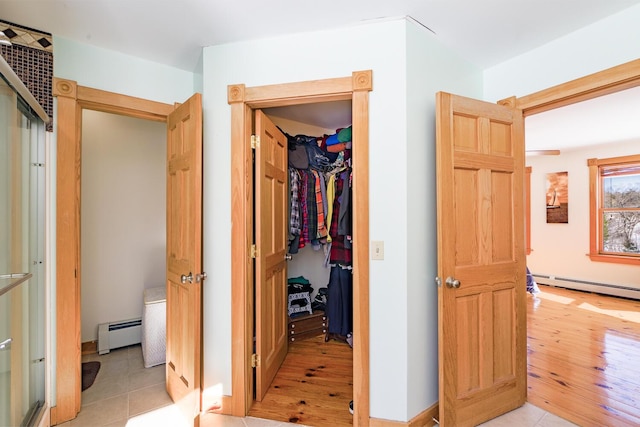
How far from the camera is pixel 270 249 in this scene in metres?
2.11

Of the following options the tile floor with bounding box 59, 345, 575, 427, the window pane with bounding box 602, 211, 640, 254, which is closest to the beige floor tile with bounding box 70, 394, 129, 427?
the tile floor with bounding box 59, 345, 575, 427

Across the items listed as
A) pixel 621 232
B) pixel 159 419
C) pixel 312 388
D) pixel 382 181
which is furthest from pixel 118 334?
pixel 621 232

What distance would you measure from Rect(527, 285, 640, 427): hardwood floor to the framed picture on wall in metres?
1.49

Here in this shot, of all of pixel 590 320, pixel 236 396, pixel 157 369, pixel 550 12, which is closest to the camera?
pixel 550 12

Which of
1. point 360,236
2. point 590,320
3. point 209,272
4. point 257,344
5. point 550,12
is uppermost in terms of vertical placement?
point 550,12

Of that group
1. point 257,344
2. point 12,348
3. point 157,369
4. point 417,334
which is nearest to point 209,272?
point 257,344

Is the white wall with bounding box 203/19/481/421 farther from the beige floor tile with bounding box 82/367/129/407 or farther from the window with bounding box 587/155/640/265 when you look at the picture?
the window with bounding box 587/155/640/265

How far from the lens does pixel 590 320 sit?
3.39 metres

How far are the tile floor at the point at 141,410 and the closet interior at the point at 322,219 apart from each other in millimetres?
1072

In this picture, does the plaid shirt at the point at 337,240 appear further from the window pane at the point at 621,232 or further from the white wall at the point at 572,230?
the window pane at the point at 621,232

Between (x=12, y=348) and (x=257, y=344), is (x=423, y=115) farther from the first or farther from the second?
(x=12, y=348)

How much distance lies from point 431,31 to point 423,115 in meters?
0.52

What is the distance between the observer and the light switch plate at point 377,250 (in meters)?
1.67

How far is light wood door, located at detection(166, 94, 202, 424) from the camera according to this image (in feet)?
5.58
